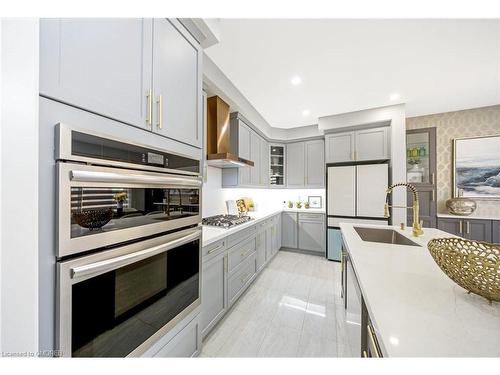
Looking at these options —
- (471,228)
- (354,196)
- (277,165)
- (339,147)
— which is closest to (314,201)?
(354,196)

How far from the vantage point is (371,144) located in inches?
125

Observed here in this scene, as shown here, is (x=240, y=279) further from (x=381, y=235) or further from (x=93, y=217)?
(x=93, y=217)

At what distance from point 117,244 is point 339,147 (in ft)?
11.5

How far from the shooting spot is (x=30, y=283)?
1.72 ft

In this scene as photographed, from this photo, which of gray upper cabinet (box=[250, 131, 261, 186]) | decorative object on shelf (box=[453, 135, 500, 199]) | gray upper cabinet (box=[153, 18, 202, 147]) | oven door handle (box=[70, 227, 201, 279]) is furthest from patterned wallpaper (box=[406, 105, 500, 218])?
oven door handle (box=[70, 227, 201, 279])

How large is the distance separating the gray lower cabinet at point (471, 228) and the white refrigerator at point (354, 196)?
3.42ft

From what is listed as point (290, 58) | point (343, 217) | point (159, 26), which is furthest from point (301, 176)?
point (159, 26)

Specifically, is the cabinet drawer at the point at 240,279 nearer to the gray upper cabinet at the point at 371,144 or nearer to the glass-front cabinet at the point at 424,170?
the gray upper cabinet at the point at 371,144

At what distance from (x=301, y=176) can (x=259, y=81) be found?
224 centimetres

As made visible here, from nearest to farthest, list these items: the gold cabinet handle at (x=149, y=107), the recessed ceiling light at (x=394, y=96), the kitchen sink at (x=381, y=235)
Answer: the gold cabinet handle at (x=149, y=107) → the kitchen sink at (x=381, y=235) → the recessed ceiling light at (x=394, y=96)

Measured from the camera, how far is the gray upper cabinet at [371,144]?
3086 mm

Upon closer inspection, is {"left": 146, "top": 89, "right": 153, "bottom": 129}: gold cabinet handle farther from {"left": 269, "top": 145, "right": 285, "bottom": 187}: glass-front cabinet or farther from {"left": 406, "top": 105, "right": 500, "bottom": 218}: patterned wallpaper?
{"left": 406, "top": 105, "right": 500, "bottom": 218}: patterned wallpaper

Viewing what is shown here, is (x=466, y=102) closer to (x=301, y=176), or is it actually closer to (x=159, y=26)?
(x=301, y=176)

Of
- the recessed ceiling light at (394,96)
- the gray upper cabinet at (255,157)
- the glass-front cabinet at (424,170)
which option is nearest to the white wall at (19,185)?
the gray upper cabinet at (255,157)
